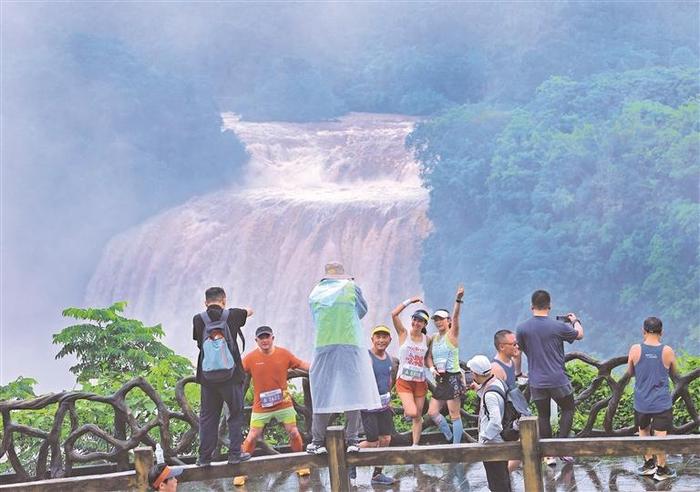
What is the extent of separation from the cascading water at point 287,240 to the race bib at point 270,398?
1893cm

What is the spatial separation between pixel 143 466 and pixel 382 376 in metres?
2.08

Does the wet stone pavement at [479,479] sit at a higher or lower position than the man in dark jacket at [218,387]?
lower

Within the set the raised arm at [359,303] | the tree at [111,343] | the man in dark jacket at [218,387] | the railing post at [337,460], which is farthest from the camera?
the tree at [111,343]

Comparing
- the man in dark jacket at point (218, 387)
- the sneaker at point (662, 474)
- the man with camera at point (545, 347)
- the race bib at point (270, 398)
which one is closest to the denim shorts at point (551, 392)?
the man with camera at point (545, 347)

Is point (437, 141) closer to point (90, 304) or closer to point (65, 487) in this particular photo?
point (90, 304)

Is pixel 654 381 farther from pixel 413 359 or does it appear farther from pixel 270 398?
pixel 270 398

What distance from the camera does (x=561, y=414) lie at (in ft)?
29.7

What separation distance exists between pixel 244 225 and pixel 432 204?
419 centimetres

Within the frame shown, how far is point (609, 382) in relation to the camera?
970cm

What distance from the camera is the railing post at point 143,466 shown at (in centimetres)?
752

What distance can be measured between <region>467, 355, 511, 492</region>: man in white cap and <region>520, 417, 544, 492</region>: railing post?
0.25 m

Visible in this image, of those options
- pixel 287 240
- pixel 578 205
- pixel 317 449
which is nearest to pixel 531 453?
pixel 317 449

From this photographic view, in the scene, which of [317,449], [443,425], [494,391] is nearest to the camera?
[494,391]

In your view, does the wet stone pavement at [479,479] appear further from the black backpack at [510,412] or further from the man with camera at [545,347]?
the black backpack at [510,412]
